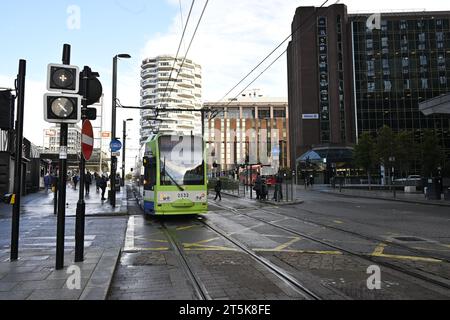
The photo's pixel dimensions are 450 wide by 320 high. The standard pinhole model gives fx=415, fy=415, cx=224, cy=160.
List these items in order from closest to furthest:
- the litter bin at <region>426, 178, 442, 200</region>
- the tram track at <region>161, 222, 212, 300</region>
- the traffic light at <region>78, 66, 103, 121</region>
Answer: the tram track at <region>161, 222, 212, 300</region> → the traffic light at <region>78, 66, 103, 121</region> → the litter bin at <region>426, 178, 442, 200</region>

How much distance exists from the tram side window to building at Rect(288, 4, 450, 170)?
65.8 meters

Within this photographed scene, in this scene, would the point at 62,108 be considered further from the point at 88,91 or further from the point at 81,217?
the point at 81,217

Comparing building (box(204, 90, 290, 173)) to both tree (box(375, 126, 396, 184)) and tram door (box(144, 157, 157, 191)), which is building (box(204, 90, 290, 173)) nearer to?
tree (box(375, 126, 396, 184))

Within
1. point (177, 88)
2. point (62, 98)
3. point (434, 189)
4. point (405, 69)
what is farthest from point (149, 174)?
point (405, 69)

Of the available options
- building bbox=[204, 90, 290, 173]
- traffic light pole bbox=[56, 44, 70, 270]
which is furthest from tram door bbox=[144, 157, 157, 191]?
building bbox=[204, 90, 290, 173]

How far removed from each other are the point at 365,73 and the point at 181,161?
73.3 m

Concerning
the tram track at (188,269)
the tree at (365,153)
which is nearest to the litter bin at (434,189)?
the tram track at (188,269)

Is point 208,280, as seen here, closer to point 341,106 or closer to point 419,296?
point 419,296

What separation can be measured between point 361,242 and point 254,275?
14.6 ft

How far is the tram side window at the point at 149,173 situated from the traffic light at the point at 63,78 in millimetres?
8255

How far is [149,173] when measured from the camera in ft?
51.3

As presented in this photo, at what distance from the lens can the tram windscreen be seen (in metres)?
15.1

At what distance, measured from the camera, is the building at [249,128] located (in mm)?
109250

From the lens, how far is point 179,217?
1697 cm
